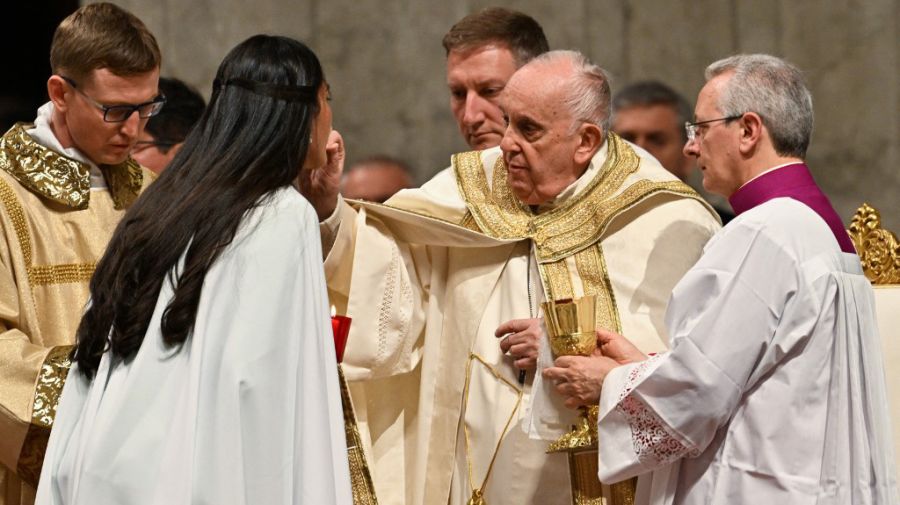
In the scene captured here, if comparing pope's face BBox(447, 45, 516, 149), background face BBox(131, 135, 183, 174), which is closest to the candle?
pope's face BBox(447, 45, 516, 149)

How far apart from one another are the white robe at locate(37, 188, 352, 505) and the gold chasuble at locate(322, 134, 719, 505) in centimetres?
113

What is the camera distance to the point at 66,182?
366 cm

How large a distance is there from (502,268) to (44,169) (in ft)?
4.34

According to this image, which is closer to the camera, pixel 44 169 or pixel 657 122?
pixel 44 169

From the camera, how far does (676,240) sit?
405 centimetres

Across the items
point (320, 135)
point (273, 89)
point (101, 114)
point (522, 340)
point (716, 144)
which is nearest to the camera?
point (273, 89)

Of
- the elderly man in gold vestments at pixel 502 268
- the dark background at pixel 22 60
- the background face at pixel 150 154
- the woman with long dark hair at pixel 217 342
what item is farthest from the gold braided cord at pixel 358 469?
the dark background at pixel 22 60

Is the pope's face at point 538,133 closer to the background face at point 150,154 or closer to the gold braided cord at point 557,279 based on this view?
the gold braided cord at point 557,279

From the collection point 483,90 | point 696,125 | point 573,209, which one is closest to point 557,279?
point 573,209

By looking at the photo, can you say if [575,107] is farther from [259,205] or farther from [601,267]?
[259,205]

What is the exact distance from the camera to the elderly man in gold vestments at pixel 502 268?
3965 mm

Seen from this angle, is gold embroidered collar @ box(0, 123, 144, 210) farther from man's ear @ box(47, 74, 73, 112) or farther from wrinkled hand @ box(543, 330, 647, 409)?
wrinkled hand @ box(543, 330, 647, 409)

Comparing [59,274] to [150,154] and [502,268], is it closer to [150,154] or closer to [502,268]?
[502,268]

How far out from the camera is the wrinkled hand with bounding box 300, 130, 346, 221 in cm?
398
